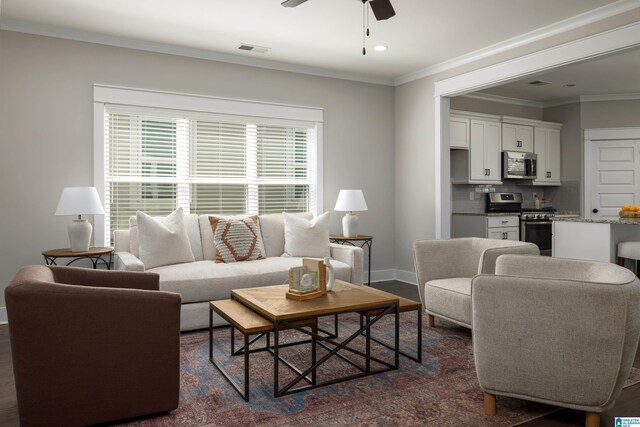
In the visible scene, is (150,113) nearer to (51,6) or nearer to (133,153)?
(133,153)

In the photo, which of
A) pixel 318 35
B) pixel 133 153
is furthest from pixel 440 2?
pixel 133 153

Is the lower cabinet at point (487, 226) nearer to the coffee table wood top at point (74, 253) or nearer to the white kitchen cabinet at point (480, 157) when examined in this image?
the white kitchen cabinet at point (480, 157)

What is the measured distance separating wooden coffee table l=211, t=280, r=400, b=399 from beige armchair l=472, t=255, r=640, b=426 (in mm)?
723

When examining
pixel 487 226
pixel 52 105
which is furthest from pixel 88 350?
pixel 487 226

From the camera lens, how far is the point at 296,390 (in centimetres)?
264

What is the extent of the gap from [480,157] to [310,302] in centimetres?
455

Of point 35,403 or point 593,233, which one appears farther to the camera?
point 593,233

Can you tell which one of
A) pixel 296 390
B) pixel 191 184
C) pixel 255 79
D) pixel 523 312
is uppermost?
pixel 255 79

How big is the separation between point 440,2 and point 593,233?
9.02 feet

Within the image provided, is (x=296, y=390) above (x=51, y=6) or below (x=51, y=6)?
below

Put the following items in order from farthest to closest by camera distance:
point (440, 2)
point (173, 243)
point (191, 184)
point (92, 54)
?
point (191, 184)
point (92, 54)
point (173, 243)
point (440, 2)

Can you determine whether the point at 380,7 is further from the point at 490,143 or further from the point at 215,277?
the point at 490,143

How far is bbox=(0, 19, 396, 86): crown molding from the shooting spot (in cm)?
416

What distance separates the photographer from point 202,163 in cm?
505
